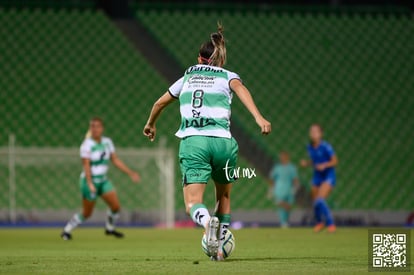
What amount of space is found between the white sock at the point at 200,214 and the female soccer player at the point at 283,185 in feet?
37.5

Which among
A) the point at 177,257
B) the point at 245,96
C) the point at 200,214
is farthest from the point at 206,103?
the point at 177,257

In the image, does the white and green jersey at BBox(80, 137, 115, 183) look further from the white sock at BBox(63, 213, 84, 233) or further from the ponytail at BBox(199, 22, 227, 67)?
the ponytail at BBox(199, 22, 227, 67)

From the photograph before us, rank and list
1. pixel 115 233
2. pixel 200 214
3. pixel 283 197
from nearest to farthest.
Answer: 1. pixel 200 214
2. pixel 115 233
3. pixel 283 197

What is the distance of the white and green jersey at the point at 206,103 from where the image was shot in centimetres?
751

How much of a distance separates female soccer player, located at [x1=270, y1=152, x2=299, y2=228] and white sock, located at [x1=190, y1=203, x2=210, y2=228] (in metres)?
11.4

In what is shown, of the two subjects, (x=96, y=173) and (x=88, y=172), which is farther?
(x=96, y=173)

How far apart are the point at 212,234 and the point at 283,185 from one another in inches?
477

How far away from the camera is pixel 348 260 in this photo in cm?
807

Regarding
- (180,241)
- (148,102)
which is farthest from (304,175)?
(180,241)

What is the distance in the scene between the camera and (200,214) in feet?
23.9

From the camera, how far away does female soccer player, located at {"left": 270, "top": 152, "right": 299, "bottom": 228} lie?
1886 centimetres

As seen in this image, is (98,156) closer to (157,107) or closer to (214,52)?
(157,107)

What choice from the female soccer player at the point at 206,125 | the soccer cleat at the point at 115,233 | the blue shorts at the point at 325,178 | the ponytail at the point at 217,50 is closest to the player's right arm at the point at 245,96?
the female soccer player at the point at 206,125

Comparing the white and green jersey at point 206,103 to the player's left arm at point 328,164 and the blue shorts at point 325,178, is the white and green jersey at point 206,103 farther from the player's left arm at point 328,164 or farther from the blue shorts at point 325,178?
the blue shorts at point 325,178
